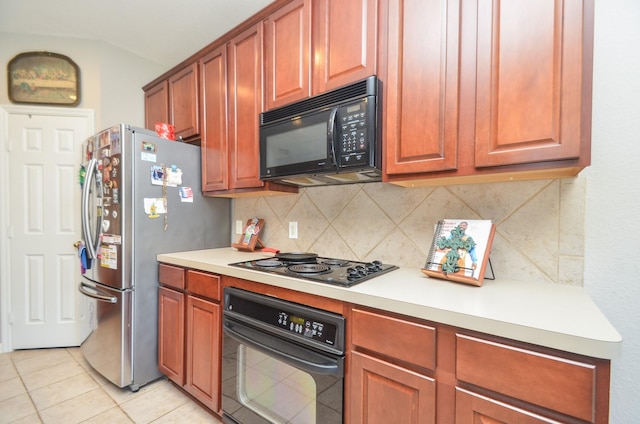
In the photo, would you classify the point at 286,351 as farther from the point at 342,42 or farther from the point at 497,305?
the point at 342,42

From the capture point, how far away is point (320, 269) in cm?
136

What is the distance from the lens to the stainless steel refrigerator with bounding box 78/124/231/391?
1774mm

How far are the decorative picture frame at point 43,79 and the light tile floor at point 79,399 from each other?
7.09 feet

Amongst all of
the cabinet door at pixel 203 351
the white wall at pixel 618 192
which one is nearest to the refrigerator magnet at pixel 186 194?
the cabinet door at pixel 203 351

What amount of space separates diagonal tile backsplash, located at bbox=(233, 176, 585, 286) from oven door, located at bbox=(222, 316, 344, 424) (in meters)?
0.70

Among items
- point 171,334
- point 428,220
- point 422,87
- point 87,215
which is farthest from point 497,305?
point 87,215

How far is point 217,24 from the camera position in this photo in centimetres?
216

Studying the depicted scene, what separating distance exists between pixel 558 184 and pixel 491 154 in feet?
1.24

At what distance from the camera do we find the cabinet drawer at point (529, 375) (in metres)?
0.68

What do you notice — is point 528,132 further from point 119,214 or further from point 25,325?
point 25,325

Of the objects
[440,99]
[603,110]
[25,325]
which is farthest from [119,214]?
[603,110]

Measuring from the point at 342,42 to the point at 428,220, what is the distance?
0.99 m

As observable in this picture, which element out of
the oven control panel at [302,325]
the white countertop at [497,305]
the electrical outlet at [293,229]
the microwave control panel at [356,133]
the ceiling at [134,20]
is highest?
the ceiling at [134,20]

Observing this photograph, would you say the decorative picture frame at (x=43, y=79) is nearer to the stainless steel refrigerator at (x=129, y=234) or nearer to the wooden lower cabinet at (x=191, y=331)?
the stainless steel refrigerator at (x=129, y=234)
